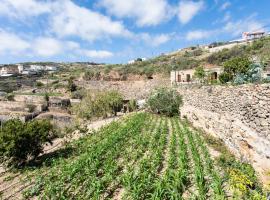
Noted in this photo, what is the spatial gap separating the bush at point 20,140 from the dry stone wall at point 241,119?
8.16 meters

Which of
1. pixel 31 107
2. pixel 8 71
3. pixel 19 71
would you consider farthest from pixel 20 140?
pixel 19 71

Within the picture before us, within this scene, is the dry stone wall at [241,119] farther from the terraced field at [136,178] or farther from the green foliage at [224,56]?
the green foliage at [224,56]

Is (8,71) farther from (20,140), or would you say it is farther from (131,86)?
(20,140)

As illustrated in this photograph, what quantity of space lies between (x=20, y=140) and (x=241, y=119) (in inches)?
348

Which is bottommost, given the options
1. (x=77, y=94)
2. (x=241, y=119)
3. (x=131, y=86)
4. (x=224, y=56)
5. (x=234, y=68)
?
(x=77, y=94)

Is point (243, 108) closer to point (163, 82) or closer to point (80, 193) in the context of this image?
point (80, 193)

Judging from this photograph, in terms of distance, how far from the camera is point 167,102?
26766 mm

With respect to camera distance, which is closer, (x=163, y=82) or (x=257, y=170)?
(x=257, y=170)

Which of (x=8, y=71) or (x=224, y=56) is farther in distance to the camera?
(x=8, y=71)

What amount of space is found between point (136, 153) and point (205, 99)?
24.3 ft

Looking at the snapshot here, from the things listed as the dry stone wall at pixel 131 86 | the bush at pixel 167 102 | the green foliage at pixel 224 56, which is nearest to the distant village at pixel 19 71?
the dry stone wall at pixel 131 86

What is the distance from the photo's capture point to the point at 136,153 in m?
12.0

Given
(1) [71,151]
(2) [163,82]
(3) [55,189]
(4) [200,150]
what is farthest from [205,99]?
(2) [163,82]

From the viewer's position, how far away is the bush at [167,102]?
2611cm
